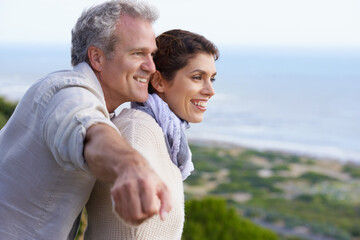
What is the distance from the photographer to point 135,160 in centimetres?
109

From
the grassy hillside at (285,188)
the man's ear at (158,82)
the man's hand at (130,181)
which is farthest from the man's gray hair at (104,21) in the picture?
the grassy hillside at (285,188)

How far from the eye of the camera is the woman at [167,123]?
1.76 metres

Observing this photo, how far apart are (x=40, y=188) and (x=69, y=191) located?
90mm

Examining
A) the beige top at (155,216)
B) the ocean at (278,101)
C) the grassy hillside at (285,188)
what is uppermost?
the beige top at (155,216)

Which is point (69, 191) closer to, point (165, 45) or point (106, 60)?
point (106, 60)

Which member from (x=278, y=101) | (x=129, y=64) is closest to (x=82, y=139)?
(x=129, y=64)

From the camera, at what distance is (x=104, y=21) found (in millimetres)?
1923

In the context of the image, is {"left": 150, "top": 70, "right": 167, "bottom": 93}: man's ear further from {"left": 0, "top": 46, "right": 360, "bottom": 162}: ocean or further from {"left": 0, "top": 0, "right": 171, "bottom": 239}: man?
{"left": 0, "top": 46, "right": 360, "bottom": 162}: ocean

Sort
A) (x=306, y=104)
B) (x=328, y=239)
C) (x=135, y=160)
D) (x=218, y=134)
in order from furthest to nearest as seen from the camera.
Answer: (x=306, y=104) < (x=218, y=134) < (x=328, y=239) < (x=135, y=160)

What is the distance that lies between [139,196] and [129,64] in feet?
3.27

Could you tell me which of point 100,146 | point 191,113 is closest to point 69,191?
point 100,146

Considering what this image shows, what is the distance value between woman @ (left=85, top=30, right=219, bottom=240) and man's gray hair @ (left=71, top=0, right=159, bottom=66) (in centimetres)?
27

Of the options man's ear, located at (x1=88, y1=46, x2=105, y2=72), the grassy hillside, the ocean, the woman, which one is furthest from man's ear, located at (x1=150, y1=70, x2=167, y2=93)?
the grassy hillside

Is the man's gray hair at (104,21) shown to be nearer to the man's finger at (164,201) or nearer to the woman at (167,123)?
the woman at (167,123)
